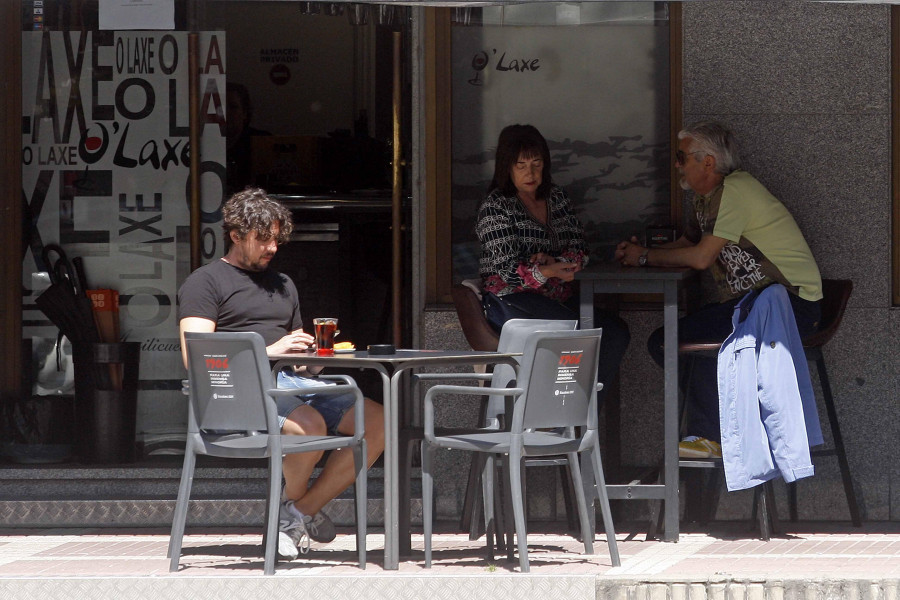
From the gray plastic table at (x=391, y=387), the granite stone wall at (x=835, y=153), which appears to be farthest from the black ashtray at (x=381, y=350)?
the granite stone wall at (x=835, y=153)

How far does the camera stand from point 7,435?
707 cm

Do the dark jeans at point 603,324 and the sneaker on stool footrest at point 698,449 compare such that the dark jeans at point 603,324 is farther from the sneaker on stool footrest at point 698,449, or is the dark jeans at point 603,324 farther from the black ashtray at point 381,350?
the black ashtray at point 381,350

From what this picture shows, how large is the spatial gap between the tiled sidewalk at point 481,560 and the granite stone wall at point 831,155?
27 cm

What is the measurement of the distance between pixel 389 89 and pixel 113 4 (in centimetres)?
141

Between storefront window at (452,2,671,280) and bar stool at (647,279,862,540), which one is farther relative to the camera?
storefront window at (452,2,671,280)

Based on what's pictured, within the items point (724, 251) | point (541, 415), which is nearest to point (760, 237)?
point (724, 251)

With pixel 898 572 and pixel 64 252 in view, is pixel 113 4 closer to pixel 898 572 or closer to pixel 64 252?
pixel 64 252

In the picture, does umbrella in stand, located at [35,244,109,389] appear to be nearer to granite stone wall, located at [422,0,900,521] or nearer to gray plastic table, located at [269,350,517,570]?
granite stone wall, located at [422,0,900,521]

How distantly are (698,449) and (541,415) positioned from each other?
1202 millimetres

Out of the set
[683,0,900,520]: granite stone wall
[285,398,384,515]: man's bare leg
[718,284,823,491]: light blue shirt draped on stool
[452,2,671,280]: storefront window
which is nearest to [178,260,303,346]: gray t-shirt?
[285,398,384,515]: man's bare leg

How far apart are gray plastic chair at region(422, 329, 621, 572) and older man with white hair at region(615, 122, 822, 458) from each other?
905mm

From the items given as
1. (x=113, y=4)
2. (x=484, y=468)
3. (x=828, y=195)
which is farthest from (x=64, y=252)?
(x=828, y=195)

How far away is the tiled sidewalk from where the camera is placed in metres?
4.98

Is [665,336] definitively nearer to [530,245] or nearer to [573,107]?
[530,245]
